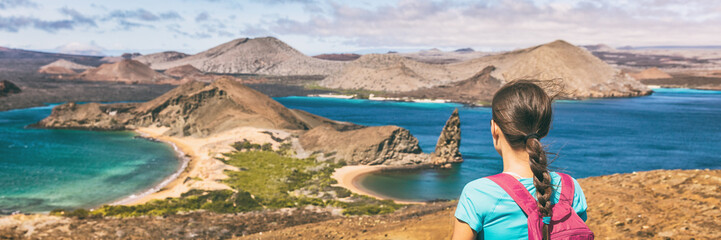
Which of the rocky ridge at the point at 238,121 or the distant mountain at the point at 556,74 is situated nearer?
the rocky ridge at the point at 238,121

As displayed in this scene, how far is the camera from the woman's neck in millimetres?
2916

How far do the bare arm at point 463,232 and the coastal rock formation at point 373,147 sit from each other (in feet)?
152

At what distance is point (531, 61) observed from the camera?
617 ft

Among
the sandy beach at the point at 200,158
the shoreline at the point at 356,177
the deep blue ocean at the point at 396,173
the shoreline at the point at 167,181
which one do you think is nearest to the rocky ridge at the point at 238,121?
the shoreline at the point at 356,177

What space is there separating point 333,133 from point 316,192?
17.9 metres

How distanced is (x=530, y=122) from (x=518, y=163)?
283 mm

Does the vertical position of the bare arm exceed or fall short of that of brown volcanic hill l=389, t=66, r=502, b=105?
it exceeds it

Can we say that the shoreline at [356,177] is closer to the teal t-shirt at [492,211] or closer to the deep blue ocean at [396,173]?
the deep blue ocean at [396,173]

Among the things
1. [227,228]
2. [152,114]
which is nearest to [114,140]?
[152,114]

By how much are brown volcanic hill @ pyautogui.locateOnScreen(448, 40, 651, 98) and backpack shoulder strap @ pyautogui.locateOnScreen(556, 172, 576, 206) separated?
17759cm

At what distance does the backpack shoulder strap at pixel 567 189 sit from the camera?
297 cm

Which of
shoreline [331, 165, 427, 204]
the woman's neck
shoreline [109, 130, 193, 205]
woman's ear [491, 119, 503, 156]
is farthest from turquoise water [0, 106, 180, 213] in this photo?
the woman's neck

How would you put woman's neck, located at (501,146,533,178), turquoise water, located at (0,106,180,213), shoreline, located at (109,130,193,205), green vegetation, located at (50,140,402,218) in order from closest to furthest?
woman's neck, located at (501,146,533,178) → green vegetation, located at (50,140,402,218) → shoreline, located at (109,130,193,205) → turquoise water, located at (0,106,180,213)

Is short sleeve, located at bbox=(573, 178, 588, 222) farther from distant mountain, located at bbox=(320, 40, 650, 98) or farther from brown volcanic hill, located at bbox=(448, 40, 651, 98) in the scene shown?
distant mountain, located at bbox=(320, 40, 650, 98)
